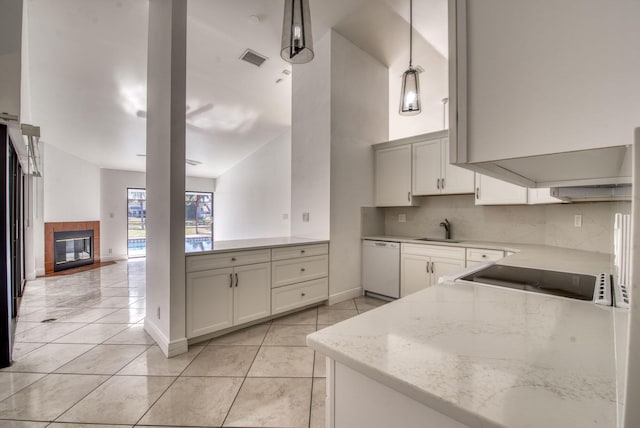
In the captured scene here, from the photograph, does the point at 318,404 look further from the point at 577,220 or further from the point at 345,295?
the point at 577,220

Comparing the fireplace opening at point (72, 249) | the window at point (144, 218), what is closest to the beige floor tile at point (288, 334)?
the window at point (144, 218)

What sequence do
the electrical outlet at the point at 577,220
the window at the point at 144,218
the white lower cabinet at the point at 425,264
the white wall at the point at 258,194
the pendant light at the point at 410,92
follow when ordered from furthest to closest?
the window at the point at 144,218 < the white wall at the point at 258,194 < the white lower cabinet at the point at 425,264 < the pendant light at the point at 410,92 < the electrical outlet at the point at 577,220

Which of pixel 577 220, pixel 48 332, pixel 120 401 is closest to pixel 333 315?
pixel 120 401

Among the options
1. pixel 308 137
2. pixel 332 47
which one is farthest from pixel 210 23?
pixel 308 137

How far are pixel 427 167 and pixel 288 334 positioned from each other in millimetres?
2636

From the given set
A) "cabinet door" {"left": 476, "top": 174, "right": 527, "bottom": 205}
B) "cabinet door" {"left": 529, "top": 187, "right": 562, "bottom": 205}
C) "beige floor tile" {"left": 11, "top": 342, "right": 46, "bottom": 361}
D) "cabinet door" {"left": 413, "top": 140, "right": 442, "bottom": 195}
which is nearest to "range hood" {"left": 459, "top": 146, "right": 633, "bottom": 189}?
"cabinet door" {"left": 529, "top": 187, "right": 562, "bottom": 205}

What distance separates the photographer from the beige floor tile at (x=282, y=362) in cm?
206

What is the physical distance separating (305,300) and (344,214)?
3.99 feet

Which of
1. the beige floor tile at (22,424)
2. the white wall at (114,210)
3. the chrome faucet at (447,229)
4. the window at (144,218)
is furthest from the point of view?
the window at (144,218)

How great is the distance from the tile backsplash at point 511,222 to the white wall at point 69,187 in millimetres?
6943

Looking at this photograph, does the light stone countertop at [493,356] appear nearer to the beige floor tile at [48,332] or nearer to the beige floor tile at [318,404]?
the beige floor tile at [318,404]

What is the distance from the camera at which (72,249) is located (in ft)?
20.3

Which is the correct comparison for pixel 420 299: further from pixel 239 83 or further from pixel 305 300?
pixel 239 83

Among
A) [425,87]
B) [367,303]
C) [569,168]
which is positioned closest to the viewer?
[569,168]
